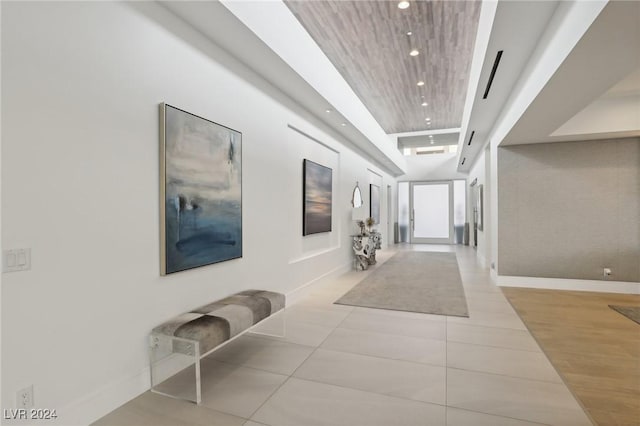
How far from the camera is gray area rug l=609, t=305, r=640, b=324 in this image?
3975 millimetres

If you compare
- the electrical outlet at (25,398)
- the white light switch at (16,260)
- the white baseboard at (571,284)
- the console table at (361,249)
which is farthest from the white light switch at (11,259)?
the white baseboard at (571,284)

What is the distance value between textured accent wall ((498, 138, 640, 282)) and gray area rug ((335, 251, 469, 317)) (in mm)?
1246

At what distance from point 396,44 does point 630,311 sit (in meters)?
4.79

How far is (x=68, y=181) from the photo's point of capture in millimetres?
1928

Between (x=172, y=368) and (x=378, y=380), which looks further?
(x=172, y=368)

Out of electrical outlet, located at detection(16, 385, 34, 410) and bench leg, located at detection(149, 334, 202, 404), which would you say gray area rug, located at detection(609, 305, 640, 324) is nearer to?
bench leg, located at detection(149, 334, 202, 404)

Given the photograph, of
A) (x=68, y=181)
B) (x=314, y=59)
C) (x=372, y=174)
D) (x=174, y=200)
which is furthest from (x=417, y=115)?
(x=68, y=181)

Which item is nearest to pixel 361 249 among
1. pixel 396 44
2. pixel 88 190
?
pixel 396 44

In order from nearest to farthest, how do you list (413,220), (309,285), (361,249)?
1. (309,285)
2. (361,249)
3. (413,220)

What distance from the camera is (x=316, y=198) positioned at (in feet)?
18.1

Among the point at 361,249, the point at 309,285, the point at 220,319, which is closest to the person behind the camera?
the point at 220,319

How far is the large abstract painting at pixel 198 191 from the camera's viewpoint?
8.41 feet

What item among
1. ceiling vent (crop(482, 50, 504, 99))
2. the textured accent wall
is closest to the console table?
the textured accent wall

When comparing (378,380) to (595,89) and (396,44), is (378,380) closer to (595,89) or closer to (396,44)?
(595,89)
